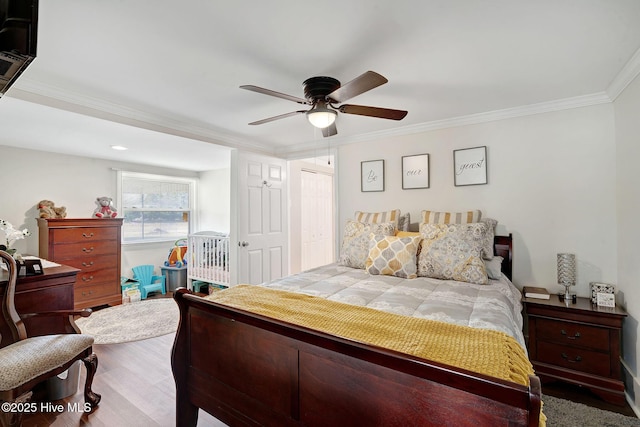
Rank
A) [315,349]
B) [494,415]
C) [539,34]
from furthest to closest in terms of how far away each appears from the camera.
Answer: [539,34], [315,349], [494,415]

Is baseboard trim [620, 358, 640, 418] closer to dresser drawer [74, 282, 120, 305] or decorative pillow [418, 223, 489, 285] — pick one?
decorative pillow [418, 223, 489, 285]

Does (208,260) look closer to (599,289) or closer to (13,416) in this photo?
(13,416)

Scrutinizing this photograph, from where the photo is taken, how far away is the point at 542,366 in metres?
2.40

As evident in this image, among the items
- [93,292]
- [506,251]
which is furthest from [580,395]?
[93,292]

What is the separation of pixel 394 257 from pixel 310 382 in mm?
1553

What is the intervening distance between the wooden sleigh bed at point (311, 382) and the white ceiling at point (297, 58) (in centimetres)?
153

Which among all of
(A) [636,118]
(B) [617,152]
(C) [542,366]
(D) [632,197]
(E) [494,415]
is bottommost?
(C) [542,366]

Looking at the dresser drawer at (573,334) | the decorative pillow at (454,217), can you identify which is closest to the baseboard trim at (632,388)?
the dresser drawer at (573,334)

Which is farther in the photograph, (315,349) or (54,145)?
(54,145)

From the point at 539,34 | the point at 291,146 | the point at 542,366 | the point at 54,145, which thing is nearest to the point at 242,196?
the point at 291,146

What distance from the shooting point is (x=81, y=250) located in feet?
13.3

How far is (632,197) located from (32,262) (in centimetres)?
456

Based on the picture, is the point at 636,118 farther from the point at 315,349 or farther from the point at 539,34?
the point at 315,349

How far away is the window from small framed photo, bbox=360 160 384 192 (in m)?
3.84
